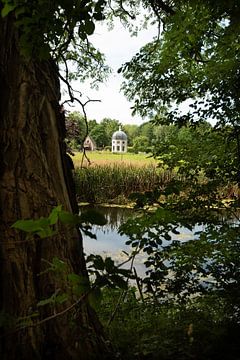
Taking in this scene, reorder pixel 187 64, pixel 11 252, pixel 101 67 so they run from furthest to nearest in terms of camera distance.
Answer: pixel 101 67
pixel 187 64
pixel 11 252

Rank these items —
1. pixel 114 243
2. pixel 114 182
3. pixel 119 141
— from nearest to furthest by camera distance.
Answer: pixel 114 243, pixel 114 182, pixel 119 141

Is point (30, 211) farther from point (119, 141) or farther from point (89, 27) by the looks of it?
point (119, 141)

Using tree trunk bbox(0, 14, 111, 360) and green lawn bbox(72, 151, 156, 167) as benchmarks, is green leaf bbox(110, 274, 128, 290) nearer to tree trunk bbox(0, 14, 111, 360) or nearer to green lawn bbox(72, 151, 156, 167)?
tree trunk bbox(0, 14, 111, 360)

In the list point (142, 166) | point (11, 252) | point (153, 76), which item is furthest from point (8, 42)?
point (142, 166)

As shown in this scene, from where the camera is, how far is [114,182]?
938 centimetres

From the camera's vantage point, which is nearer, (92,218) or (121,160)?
(92,218)

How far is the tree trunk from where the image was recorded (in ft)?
3.62

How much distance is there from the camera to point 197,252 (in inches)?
77.0

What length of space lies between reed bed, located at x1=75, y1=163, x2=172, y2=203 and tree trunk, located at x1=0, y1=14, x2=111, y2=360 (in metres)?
7.88

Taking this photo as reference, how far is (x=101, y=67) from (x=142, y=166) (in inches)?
146

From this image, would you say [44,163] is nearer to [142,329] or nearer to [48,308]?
[48,308]

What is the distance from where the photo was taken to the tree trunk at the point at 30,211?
3.62 ft

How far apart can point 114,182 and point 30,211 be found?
8.24 meters

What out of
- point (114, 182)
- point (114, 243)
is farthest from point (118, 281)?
point (114, 182)
